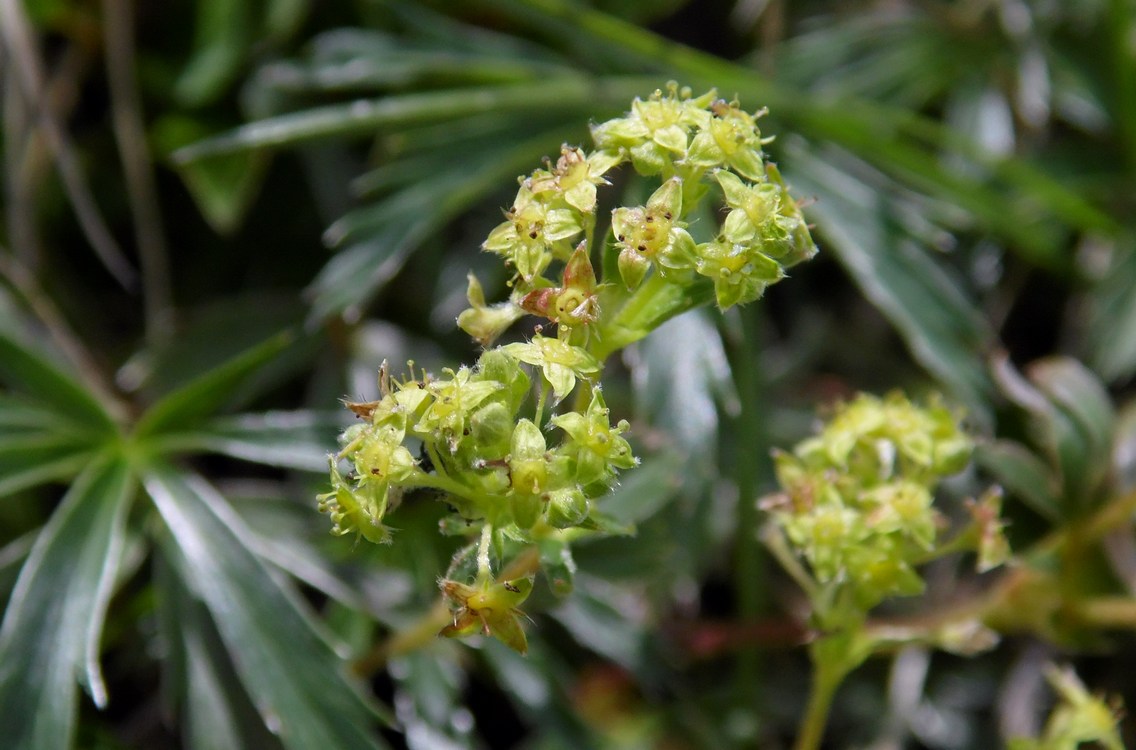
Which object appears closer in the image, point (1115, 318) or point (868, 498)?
point (868, 498)

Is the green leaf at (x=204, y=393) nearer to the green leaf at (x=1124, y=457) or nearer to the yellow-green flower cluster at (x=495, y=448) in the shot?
the yellow-green flower cluster at (x=495, y=448)

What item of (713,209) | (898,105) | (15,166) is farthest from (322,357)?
(898,105)

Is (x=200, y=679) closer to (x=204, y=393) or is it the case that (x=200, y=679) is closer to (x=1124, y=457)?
(x=204, y=393)

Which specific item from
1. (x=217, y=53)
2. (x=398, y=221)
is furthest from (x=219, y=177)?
(x=398, y=221)

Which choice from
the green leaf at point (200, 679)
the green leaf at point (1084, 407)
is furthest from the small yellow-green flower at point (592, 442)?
the green leaf at point (1084, 407)

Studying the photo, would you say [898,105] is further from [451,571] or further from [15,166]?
[15,166]

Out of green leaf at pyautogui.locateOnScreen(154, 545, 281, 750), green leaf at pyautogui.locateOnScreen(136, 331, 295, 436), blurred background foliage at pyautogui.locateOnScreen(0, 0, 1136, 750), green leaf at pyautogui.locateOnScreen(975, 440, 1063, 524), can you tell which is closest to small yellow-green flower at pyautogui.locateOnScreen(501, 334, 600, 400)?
blurred background foliage at pyautogui.locateOnScreen(0, 0, 1136, 750)

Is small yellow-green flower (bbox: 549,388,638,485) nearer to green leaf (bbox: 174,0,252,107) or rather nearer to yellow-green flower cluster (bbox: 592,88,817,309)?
yellow-green flower cluster (bbox: 592,88,817,309)
